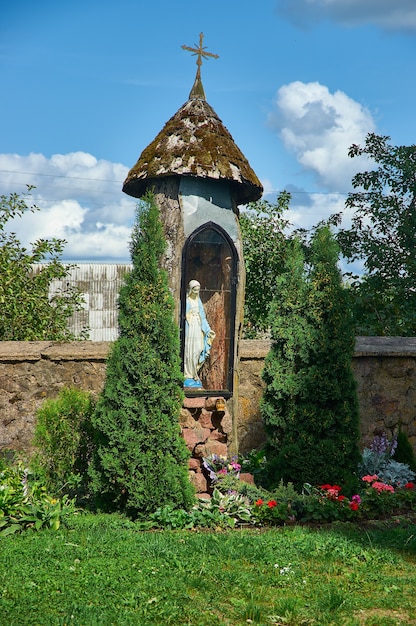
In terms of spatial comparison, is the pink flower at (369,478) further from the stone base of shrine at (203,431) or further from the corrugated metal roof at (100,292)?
the corrugated metal roof at (100,292)

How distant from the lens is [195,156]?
308 inches

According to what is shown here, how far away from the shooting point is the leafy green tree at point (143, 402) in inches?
274

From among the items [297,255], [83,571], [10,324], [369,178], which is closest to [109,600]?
[83,571]

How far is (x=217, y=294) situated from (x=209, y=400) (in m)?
1.15

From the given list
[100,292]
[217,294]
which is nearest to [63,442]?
[217,294]

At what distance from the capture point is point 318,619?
4.68 m

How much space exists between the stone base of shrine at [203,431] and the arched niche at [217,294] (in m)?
0.15

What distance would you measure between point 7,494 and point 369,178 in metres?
9.30

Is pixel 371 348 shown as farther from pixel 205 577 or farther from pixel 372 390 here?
pixel 205 577

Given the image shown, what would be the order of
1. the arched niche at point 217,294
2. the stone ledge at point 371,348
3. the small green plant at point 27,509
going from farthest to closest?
the stone ledge at point 371,348 → the arched niche at point 217,294 → the small green plant at point 27,509

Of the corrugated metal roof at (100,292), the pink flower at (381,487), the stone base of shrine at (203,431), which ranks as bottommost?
the pink flower at (381,487)

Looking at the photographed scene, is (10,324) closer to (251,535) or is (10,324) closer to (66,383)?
(66,383)

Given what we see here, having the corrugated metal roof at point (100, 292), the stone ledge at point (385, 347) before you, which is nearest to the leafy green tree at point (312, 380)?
the stone ledge at point (385, 347)

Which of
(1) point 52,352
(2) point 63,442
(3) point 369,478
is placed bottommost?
(3) point 369,478
